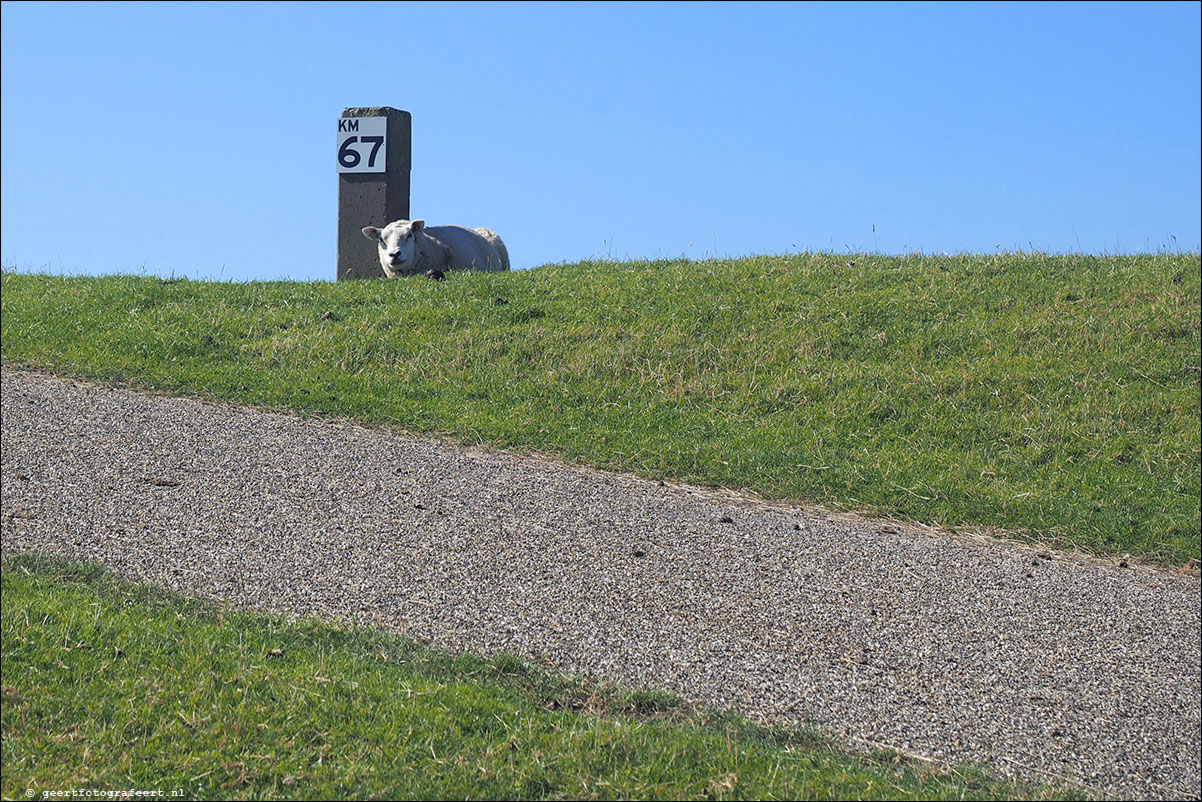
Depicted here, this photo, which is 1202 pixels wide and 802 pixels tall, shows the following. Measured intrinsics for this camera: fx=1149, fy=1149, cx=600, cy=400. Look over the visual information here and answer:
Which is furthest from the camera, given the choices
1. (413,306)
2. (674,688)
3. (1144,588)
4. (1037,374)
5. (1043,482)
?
(413,306)

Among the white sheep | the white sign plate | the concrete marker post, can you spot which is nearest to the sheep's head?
the white sheep

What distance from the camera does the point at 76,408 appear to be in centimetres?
1161

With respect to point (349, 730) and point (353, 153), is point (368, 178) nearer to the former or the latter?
point (353, 153)

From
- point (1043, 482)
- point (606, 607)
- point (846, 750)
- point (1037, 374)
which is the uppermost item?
point (1037, 374)

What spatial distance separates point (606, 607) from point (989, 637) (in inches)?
97.5

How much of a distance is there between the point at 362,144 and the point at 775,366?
9519 mm

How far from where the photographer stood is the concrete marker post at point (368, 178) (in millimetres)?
19234

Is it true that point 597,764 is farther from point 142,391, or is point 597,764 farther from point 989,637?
point 142,391

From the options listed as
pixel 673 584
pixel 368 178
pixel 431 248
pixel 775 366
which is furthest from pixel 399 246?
pixel 673 584

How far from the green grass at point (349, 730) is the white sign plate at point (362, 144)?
13779 millimetres

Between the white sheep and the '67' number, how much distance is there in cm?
116

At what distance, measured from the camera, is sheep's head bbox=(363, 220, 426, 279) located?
18594 millimetres

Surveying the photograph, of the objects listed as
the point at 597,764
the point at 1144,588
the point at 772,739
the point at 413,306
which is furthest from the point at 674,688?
the point at 413,306

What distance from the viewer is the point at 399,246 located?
18578mm
